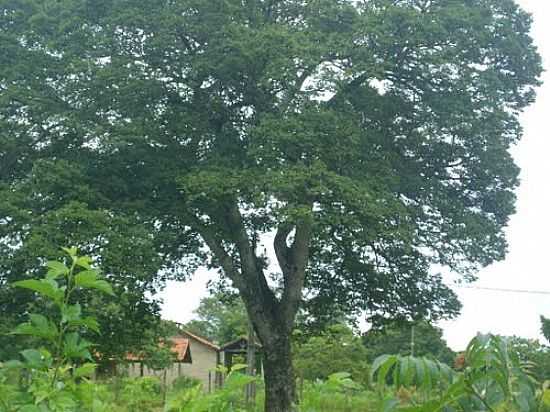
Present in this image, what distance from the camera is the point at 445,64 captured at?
15625 millimetres

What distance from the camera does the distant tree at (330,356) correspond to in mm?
27016

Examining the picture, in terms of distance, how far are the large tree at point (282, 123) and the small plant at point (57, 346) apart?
11.8 metres

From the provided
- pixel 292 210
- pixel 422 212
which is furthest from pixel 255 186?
pixel 422 212

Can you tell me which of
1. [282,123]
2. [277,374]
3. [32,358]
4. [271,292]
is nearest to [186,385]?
[32,358]

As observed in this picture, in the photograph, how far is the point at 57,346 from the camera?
1.66 meters

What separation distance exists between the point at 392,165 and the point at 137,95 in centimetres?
506

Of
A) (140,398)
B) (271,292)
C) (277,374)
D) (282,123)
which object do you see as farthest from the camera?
(271,292)

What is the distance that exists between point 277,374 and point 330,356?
37.9 feet

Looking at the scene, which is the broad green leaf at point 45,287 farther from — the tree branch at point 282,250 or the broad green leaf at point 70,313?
the tree branch at point 282,250

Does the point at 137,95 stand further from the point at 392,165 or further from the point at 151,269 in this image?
Result: the point at 392,165

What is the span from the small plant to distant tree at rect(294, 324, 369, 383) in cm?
2477

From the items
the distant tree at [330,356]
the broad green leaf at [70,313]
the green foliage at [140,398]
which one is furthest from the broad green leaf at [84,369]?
the distant tree at [330,356]

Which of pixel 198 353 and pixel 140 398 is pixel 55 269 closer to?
pixel 140 398

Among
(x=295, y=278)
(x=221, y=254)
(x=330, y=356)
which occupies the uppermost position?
(x=221, y=254)
